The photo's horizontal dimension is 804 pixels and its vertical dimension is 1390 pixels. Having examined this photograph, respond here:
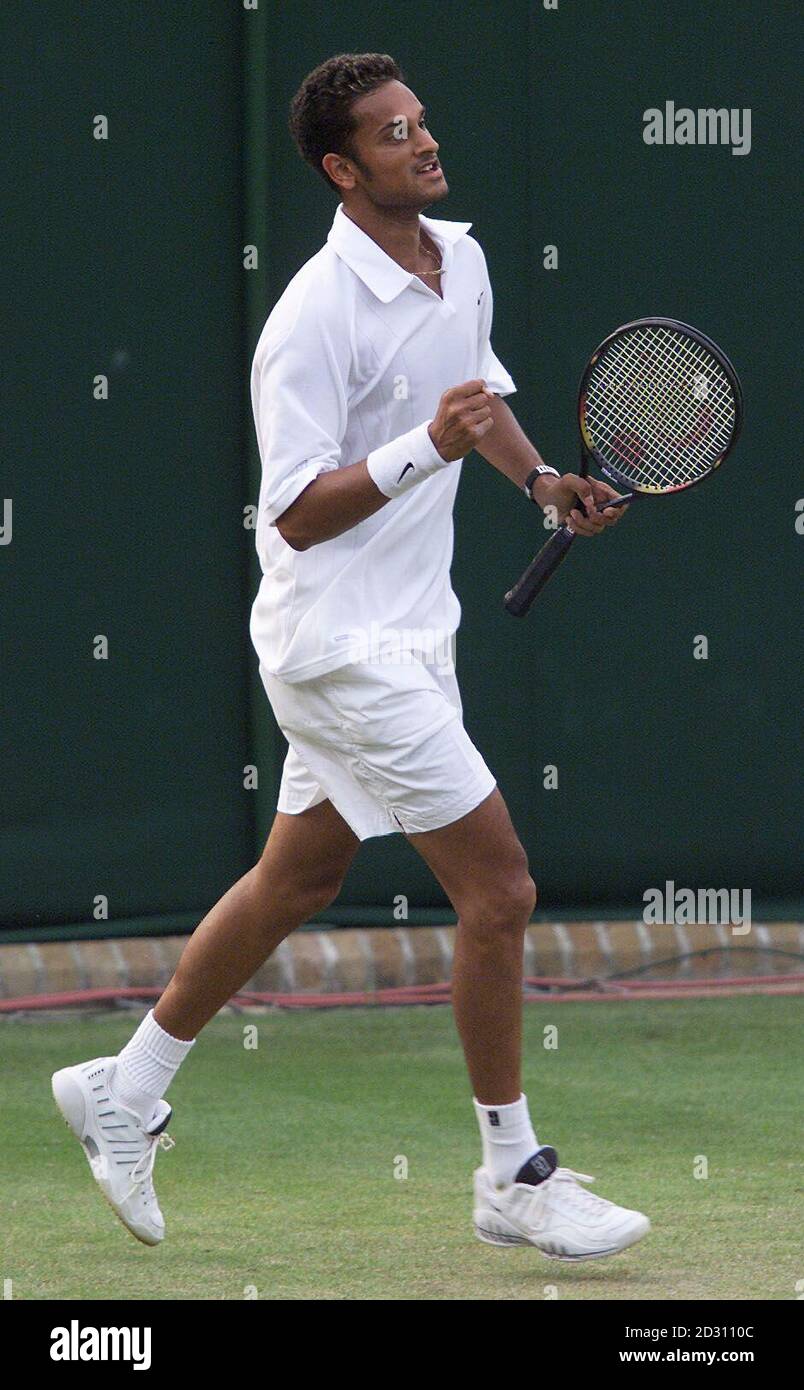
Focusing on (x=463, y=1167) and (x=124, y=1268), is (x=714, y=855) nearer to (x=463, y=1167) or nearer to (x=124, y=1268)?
(x=463, y=1167)

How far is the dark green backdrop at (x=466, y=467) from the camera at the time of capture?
6469mm

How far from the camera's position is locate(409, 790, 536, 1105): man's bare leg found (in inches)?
160

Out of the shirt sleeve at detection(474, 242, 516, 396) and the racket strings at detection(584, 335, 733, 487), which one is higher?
the shirt sleeve at detection(474, 242, 516, 396)

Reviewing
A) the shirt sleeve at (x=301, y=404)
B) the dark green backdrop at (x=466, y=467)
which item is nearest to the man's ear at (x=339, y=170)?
the shirt sleeve at (x=301, y=404)

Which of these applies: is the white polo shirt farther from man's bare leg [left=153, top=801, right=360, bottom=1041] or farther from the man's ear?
man's bare leg [left=153, top=801, right=360, bottom=1041]

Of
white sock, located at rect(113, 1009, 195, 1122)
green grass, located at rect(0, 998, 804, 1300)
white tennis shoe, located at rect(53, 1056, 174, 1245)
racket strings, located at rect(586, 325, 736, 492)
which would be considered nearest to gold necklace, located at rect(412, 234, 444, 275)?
racket strings, located at rect(586, 325, 736, 492)

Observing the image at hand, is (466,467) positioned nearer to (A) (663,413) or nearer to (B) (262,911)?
(A) (663,413)

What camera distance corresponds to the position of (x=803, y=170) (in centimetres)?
692

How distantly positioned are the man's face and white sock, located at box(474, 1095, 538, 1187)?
60.4 inches

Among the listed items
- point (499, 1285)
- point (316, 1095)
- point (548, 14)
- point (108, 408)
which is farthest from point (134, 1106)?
point (548, 14)

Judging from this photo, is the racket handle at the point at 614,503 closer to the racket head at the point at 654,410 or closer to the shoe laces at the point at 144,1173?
the racket head at the point at 654,410

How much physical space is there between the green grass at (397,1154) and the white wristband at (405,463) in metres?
1.28

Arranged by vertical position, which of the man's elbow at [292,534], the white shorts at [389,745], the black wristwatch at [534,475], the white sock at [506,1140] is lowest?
the white sock at [506,1140]

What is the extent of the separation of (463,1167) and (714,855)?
2.20 meters
